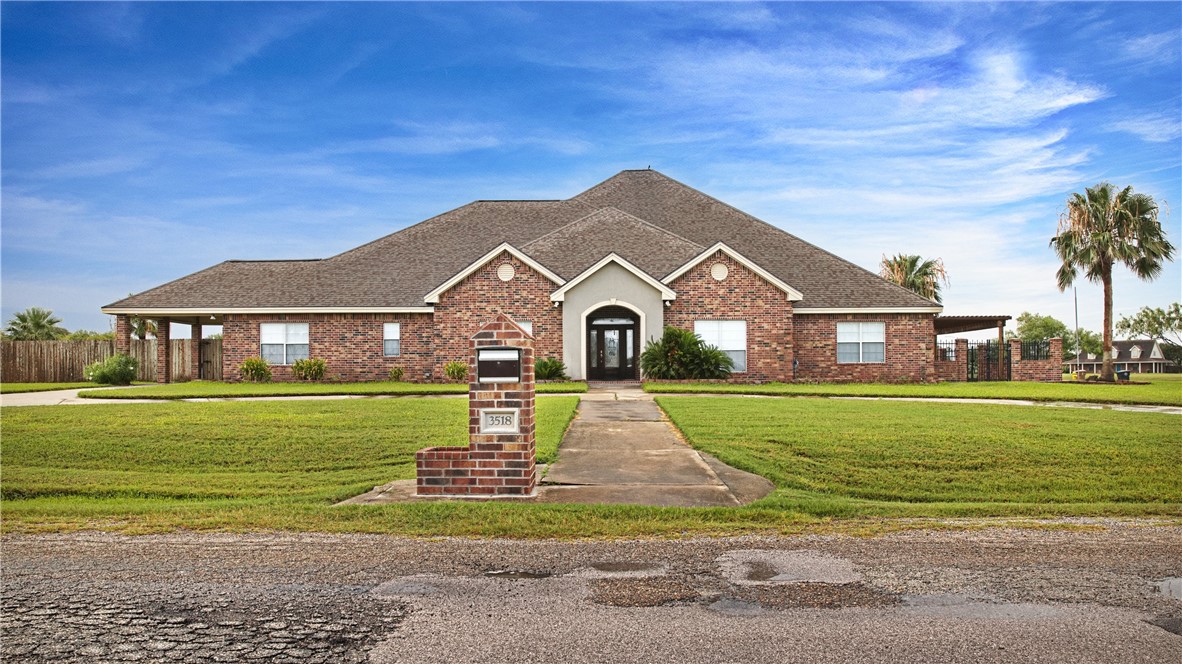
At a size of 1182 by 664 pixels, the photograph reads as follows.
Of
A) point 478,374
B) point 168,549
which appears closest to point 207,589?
point 168,549

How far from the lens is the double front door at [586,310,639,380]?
92.4 feet

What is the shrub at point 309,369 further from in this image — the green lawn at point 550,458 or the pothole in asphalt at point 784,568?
the pothole in asphalt at point 784,568

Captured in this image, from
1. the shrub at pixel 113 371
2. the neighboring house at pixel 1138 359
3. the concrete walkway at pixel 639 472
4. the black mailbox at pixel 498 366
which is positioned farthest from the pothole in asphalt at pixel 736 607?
the neighboring house at pixel 1138 359

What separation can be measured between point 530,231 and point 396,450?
2350cm

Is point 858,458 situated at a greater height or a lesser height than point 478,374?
lesser

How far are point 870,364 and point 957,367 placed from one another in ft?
19.4

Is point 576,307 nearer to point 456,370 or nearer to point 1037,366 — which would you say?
point 456,370

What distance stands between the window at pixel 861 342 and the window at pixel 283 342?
20.3 metres

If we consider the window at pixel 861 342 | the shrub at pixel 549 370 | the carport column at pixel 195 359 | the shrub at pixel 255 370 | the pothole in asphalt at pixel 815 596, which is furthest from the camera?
the carport column at pixel 195 359

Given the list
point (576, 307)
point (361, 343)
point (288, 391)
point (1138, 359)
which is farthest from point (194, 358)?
point (1138, 359)

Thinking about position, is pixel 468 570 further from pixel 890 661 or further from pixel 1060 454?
pixel 1060 454

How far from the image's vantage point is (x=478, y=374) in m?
8.48

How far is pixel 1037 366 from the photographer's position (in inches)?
1251

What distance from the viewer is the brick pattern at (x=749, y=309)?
2700 centimetres
